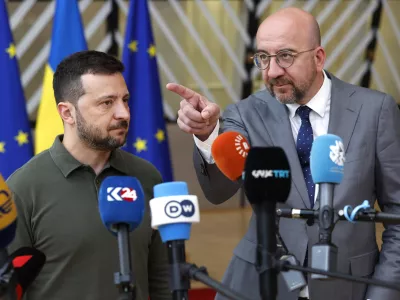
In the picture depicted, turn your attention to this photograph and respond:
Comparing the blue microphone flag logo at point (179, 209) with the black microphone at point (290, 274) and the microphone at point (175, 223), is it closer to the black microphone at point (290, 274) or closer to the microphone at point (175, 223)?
the microphone at point (175, 223)

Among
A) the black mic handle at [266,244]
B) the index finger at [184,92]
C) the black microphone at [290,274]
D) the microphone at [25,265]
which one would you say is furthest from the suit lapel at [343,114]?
the microphone at [25,265]

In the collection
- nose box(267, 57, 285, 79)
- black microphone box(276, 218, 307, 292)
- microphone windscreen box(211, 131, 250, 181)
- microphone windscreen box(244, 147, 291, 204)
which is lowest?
black microphone box(276, 218, 307, 292)

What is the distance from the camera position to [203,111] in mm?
1480

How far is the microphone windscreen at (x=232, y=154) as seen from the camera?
3.99 feet

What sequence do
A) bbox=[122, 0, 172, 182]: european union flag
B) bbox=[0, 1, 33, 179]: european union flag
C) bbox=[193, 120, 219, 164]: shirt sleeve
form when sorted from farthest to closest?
bbox=[122, 0, 172, 182]: european union flag < bbox=[0, 1, 33, 179]: european union flag < bbox=[193, 120, 219, 164]: shirt sleeve

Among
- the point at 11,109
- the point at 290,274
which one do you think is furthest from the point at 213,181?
the point at 11,109

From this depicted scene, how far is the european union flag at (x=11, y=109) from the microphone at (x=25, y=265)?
221 centimetres

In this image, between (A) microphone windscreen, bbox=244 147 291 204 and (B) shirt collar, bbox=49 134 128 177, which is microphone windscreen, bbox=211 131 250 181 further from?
(B) shirt collar, bbox=49 134 128 177

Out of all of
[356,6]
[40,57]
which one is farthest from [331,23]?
[40,57]

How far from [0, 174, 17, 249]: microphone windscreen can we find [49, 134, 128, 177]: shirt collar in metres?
0.54

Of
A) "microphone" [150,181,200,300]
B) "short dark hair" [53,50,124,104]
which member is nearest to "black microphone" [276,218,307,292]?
"microphone" [150,181,200,300]

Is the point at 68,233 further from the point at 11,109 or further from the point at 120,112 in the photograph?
the point at 11,109

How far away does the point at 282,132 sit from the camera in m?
1.73

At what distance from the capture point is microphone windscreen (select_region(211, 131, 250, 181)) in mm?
1215
